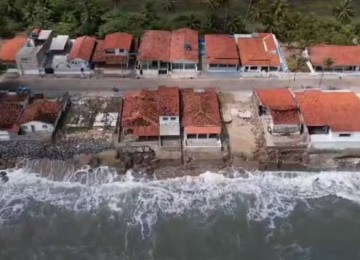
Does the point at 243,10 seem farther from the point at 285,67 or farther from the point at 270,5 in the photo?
the point at 285,67

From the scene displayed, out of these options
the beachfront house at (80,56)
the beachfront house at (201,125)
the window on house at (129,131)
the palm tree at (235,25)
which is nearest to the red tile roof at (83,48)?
the beachfront house at (80,56)

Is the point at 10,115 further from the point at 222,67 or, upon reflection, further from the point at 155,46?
the point at 222,67

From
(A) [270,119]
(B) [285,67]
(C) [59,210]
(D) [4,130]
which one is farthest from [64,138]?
(B) [285,67]

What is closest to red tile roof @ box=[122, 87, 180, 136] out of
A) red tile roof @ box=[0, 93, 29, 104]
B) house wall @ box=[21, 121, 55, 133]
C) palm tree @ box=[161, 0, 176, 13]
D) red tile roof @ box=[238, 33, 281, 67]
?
house wall @ box=[21, 121, 55, 133]

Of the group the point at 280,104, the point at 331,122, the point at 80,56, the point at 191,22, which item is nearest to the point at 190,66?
the point at 191,22

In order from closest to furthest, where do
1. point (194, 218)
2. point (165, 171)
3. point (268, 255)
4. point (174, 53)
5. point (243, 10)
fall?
point (268, 255) < point (194, 218) < point (165, 171) < point (174, 53) < point (243, 10)

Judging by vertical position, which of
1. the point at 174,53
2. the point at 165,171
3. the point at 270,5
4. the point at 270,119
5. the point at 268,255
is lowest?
the point at 268,255
